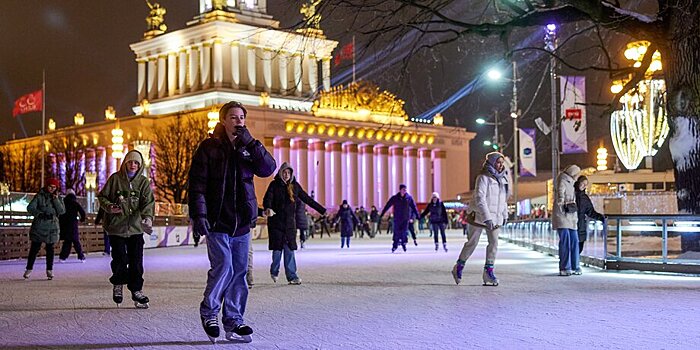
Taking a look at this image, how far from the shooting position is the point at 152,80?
106438 mm

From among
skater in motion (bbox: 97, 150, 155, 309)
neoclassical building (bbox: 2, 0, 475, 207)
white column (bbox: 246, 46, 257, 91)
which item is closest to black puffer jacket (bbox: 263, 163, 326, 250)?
skater in motion (bbox: 97, 150, 155, 309)

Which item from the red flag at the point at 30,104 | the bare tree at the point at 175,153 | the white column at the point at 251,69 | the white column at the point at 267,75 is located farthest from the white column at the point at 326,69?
the red flag at the point at 30,104

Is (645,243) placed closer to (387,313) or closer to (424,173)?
(387,313)

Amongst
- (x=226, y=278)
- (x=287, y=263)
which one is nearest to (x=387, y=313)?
(x=226, y=278)

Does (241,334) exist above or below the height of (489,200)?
below

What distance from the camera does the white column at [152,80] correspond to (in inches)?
4188

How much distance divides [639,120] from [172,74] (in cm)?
7771

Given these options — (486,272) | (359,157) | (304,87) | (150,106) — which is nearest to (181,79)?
(150,106)

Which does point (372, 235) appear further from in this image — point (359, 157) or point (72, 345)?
point (359, 157)

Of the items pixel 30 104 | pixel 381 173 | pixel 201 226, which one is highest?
pixel 30 104

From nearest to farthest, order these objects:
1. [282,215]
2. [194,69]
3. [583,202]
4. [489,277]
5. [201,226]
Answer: [201,226], [489,277], [282,215], [583,202], [194,69]

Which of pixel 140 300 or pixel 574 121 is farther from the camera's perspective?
pixel 574 121

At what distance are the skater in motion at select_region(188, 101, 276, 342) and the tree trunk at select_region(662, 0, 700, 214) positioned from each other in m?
10.6

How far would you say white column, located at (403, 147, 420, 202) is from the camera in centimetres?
10231
